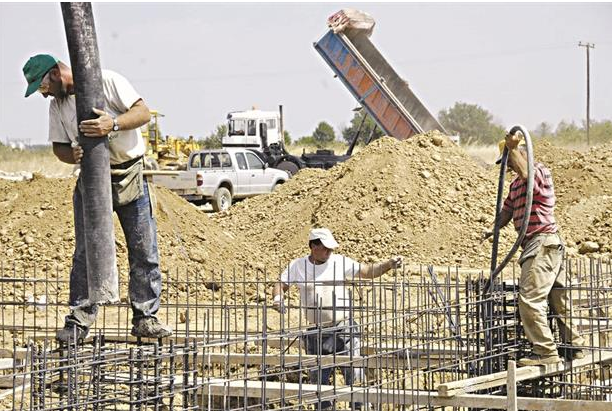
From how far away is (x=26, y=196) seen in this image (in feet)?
52.6

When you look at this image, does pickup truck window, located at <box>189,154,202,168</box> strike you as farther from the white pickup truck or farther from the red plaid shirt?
the red plaid shirt

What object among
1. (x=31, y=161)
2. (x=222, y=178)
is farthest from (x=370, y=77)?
(x=31, y=161)

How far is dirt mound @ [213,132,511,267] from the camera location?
17.2 m

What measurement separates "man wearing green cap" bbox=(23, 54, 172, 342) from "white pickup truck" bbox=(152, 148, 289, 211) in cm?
1917

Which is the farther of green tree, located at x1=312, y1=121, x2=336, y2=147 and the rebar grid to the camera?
green tree, located at x1=312, y1=121, x2=336, y2=147

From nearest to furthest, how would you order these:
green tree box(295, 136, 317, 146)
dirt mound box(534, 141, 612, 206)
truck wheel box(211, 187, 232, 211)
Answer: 1. dirt mound box(534, 141, 612, 206)
2. truck wheel box(211, 187, 232, 211)
3. green tree box(295, 136, 317, 146)

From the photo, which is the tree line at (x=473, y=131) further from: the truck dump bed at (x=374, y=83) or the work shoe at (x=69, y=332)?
the work shoe at (x=69, y=332)

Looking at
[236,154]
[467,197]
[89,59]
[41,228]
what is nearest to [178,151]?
[236,154]

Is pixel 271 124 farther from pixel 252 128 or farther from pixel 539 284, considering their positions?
pixel 539 284

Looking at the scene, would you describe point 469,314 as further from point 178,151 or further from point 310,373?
point 178,151

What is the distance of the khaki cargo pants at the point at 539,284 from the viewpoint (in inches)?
283

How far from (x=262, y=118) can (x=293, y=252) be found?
15.7 metres

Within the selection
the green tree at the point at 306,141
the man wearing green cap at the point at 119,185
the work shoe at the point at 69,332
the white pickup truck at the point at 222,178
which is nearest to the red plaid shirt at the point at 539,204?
the man wearing green cap at the point at 119,185

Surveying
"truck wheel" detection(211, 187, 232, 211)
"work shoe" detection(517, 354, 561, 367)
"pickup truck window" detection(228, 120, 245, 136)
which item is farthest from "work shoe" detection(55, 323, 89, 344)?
"pickup truck window" detection(228, 120, 245, 136)
